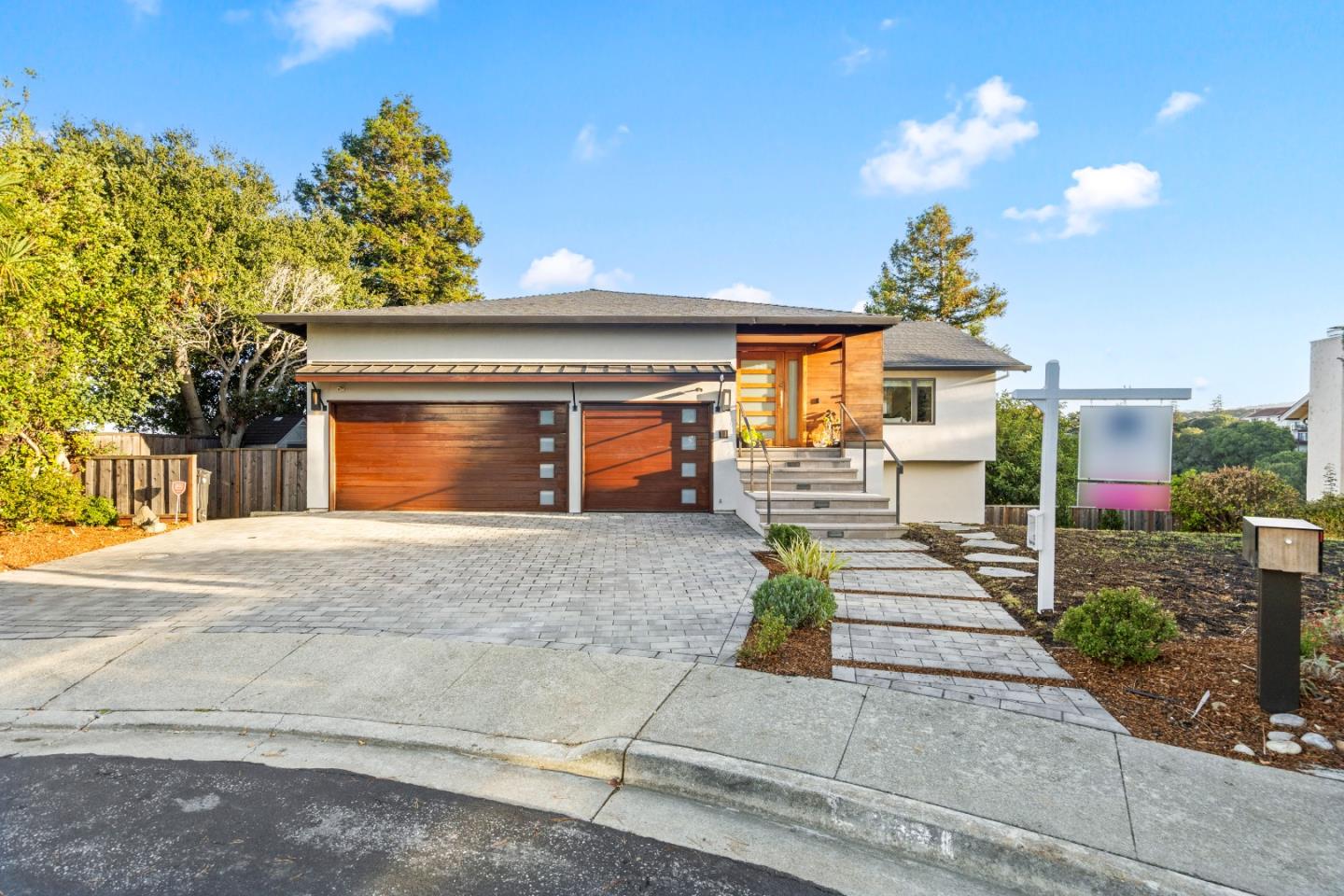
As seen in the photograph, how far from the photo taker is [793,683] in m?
4.20

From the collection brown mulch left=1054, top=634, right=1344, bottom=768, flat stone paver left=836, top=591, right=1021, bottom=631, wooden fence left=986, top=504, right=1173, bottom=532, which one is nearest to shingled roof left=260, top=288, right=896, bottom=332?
wooden fence left=986, top=504, right=1173, bottom=532

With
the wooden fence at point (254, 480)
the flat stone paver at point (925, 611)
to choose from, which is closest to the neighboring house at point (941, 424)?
the flat stone paver at point (925, 611)

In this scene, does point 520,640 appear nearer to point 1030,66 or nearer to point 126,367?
point 126,367

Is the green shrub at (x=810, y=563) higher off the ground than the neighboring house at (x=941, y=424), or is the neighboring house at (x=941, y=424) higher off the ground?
the neighboring house at (x=941, y=424)

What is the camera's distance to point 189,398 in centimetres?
1980

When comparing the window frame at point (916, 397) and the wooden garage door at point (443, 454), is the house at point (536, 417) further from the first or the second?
the window frame at point (916, 397)

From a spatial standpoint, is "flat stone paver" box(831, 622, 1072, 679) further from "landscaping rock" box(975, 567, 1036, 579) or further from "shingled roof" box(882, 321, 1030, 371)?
"shingled roof" box(882, 321, 1030, 371)

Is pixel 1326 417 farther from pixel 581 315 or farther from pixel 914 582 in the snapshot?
pixel 581 315

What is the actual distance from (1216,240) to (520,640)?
18375 millimetres

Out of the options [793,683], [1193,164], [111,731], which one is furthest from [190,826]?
[1193,164]

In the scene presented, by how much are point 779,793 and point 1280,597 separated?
115 inches

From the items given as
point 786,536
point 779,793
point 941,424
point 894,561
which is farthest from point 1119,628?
point 941,424

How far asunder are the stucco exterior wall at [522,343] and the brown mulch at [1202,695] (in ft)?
31.3

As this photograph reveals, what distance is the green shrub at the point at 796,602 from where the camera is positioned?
17.0ft
